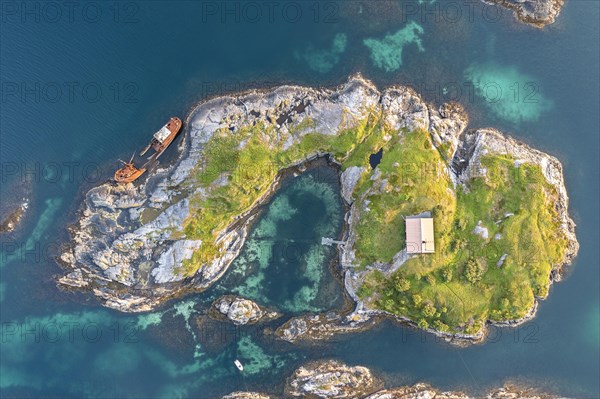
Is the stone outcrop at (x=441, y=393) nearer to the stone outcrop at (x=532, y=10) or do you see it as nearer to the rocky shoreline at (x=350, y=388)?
the rocky shoreline at (x=350, y=388)

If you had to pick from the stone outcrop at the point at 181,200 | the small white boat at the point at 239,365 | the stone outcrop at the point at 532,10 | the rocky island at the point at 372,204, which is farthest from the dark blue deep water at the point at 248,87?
the rocky island at the point at 372,204

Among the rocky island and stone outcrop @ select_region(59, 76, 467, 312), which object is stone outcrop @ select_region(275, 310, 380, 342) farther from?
stone outcrop @ select_region(59, 76, 467, 312)

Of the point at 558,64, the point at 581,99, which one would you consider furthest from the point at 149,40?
the point at 581,99

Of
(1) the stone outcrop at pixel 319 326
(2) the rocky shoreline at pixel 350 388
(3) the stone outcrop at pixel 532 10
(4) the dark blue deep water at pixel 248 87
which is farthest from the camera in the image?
(3) the stone outcrop at pixel 532 10

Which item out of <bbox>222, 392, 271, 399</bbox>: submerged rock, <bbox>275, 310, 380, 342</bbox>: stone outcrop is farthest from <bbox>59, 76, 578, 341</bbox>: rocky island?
<bbox>222, 392, 271, 399</bbox>: submerged rock

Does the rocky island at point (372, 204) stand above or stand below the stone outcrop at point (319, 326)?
above

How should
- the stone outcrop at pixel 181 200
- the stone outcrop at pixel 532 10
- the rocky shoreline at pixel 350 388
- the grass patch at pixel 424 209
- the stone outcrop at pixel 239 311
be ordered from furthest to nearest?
the stone outcrop at pixel 532 10
the rocky shoreline at pixel 350 388
the stone outcrop at pixel 239 311
the stone outcrop at pixel 181 200
the grass patch at pixel 424 209

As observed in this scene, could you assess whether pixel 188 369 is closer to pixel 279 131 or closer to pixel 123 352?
pixel 123 352
